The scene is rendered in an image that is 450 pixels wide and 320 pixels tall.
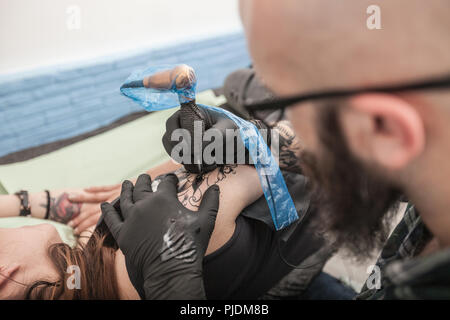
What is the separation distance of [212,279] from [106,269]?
0.96ft

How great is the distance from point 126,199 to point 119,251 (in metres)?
0.17

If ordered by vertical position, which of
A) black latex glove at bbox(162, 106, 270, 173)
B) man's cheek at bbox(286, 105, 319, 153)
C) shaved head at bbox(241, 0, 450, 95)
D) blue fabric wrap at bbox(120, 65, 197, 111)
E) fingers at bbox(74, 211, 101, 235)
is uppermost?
shaved head at bbox(241, 0, 450, 95)

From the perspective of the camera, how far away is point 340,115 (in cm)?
45

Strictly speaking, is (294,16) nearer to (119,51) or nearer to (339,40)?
(339,40)

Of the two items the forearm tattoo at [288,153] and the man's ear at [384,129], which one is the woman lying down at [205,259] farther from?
the man's ear at [384,129]

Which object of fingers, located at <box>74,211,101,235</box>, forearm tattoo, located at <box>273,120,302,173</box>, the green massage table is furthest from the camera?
the green massage table

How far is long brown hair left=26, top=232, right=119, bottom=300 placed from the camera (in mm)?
792

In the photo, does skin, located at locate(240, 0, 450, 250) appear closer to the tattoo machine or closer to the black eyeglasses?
the black eyeglasses

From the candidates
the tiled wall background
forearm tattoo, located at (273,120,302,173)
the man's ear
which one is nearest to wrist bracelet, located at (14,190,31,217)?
the tiled wall background

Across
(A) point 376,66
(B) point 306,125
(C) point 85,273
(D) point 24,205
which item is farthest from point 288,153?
(D) point 24,205

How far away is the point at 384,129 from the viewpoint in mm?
428

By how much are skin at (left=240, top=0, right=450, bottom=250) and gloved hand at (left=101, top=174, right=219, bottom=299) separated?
415 millimetres

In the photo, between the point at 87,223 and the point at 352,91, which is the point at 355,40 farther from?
the point at 87,223
